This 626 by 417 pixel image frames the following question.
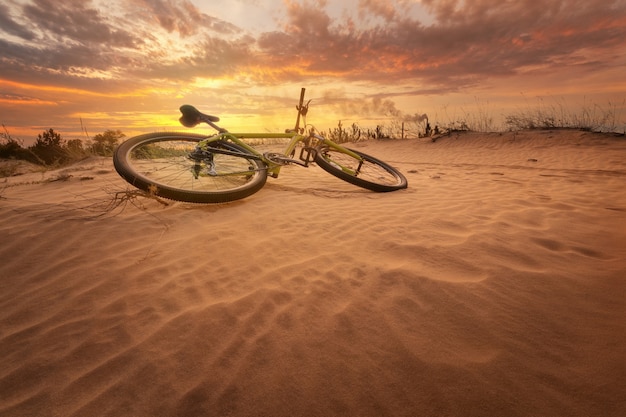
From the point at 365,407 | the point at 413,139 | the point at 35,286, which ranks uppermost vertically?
the point at 413,139

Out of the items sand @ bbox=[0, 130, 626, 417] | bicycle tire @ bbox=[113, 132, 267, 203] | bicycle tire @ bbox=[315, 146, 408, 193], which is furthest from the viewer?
bicycle tire @ bbox=[315, 146, 408, 193]

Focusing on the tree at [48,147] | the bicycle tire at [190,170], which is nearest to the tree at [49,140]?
the tree at [48,147]

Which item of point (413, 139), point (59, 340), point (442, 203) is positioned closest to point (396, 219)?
point (442, 203)

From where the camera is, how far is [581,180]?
5.55 m

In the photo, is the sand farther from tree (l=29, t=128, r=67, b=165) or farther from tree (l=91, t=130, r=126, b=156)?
tree (l=29, t=128, r=67, b=165)

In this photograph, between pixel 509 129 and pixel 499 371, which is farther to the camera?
pixel 509 129

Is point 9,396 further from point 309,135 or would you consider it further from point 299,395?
point 309,135

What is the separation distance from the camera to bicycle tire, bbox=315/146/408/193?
454 centimetres

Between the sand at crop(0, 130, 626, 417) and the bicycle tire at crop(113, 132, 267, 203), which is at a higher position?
the bicycle tire at crop(113, 132, 267, 203)

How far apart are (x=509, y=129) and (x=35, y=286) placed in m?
14.1

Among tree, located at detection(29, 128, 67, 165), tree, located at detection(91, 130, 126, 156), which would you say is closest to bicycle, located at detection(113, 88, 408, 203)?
tree, located at detection(91, 130, 126, 156)

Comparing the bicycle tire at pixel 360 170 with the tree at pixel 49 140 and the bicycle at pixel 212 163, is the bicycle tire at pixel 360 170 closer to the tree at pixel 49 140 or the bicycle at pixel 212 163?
the bicycle at pixel 212 163

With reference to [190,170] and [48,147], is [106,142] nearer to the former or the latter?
[48,147]

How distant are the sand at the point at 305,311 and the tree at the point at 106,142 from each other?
642 cm
